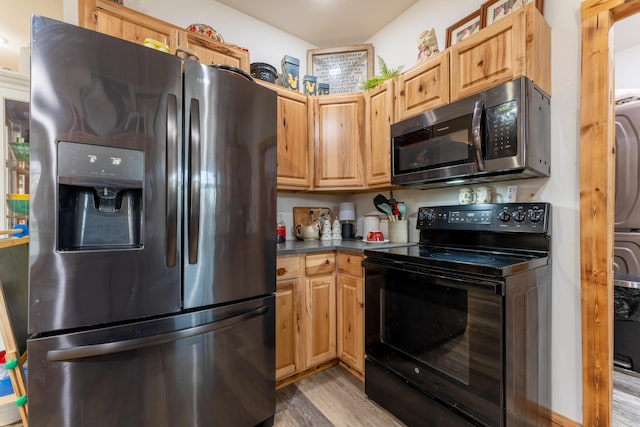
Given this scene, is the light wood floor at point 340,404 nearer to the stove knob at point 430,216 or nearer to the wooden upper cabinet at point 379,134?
the stove knob at point 430,216

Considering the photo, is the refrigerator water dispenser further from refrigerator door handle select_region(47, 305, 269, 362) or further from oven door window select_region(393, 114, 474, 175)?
oven door window select_region(393, 114, 474, 175)

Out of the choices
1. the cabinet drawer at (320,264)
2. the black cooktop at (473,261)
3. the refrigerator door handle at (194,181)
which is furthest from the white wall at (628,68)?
the refrigerator door handle at (194,181)

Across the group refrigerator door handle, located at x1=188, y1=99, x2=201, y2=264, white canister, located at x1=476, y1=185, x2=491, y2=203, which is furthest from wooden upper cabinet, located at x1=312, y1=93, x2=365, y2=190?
refrigerator door handle, located at x1=188, y1=99, x2=201, y2=264

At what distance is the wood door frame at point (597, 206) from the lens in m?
1.32

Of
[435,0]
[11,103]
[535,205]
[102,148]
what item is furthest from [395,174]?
[11,103]

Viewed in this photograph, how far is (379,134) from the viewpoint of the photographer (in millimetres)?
2137

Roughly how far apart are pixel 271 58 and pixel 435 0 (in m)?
1.42

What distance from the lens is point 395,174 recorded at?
1.94 meters

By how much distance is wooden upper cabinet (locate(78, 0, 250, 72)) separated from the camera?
151 centimetres

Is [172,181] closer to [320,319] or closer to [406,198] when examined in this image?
[320,319]

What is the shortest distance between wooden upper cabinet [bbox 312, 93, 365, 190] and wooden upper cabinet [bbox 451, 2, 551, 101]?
811 millimetres

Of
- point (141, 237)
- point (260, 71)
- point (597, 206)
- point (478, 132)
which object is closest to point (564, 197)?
point (597, 206)

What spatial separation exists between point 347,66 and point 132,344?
2675 millimetres

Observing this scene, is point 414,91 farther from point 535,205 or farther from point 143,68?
point 143,68
